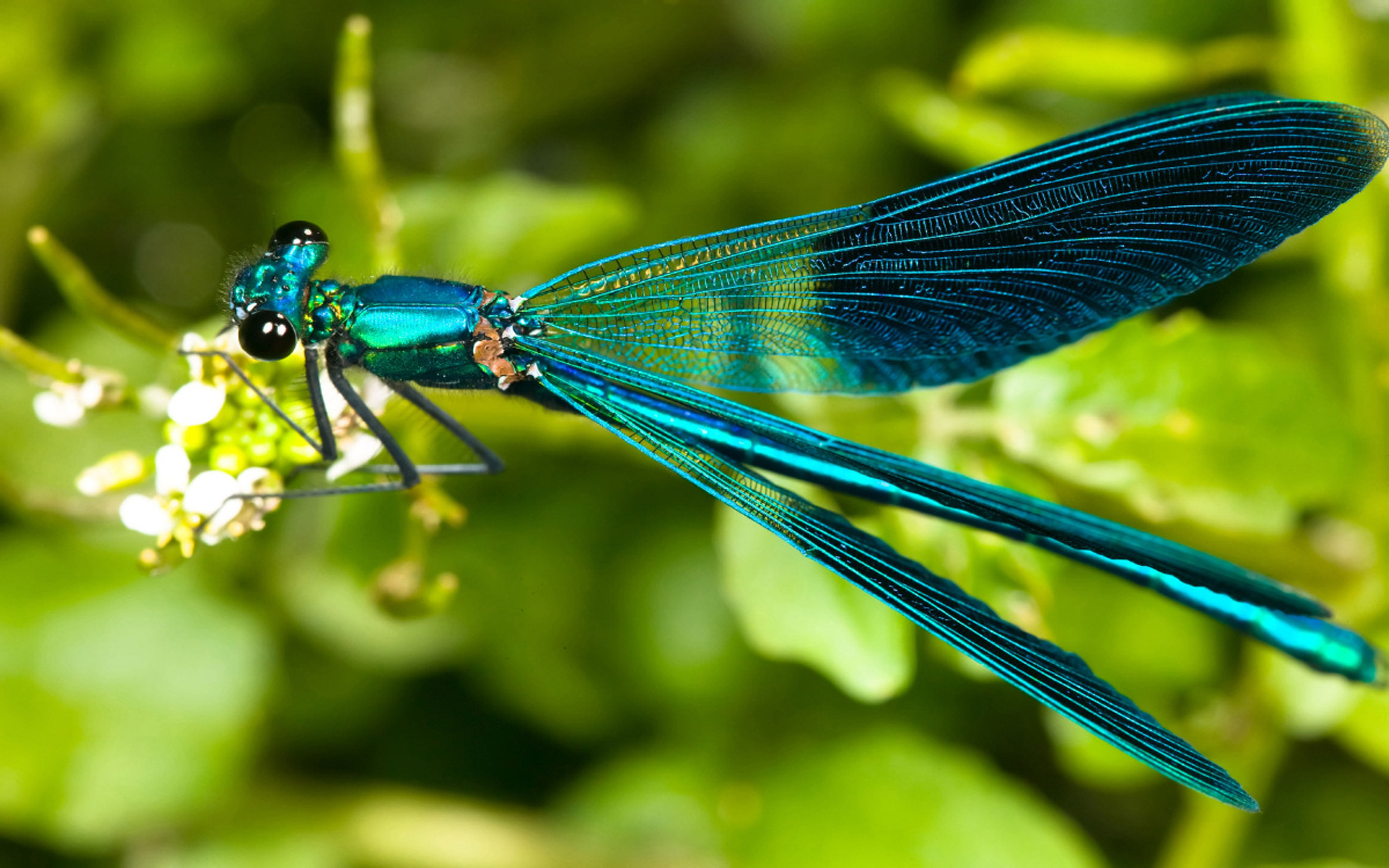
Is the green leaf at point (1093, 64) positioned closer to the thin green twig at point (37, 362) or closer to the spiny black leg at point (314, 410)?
the spiny black leg at point (314, 410)

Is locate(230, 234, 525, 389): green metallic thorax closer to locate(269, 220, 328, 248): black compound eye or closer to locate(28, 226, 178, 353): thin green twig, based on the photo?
locate(269, 220, 328, 248): black compound eye

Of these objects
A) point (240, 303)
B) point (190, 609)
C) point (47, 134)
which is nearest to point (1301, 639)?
point (240, 303)

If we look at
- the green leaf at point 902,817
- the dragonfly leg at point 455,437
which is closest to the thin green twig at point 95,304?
the dragonfly leg at point 455,437

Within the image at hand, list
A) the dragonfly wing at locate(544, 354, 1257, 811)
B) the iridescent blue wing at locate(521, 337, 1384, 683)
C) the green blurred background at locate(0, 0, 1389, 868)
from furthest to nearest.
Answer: the green blurred background at locate(0, 0, 1389, 868), the iridescent blue wing at locate(521, 337, 1384, 683), the dragonfly wing at locate(544, 354, 1257, 811)

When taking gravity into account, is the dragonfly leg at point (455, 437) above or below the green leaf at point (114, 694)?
above

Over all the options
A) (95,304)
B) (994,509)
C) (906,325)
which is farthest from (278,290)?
(994,509)

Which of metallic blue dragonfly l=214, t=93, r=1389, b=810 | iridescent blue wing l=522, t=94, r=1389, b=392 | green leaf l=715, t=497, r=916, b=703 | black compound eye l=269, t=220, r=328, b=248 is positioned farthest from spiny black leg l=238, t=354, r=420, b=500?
green leaf l=715, t=497, r=916, b=703
